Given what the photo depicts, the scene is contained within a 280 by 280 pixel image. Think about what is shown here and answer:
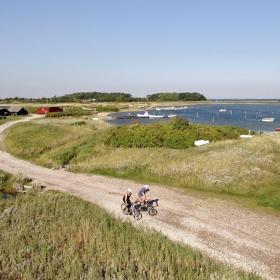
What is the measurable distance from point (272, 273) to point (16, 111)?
123 m

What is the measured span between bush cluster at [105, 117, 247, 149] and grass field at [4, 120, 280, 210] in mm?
2285

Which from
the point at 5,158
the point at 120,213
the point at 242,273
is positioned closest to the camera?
the point at 242,273

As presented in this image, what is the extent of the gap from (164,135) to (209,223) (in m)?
30.2

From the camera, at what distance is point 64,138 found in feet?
225

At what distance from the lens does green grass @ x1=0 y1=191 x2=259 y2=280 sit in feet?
56.2

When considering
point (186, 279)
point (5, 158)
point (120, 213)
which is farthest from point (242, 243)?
point (5, 158)

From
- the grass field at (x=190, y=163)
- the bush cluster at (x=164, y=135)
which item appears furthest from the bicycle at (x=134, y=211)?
the bush cluster at (x=164, y=135)

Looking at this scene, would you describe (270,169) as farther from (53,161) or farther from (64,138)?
(64,138)

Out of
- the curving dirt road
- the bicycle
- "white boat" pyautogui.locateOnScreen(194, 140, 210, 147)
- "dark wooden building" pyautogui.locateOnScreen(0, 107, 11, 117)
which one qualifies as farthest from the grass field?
"dark wooden building" pyautogui.locateOnScreen(0, 107, 11, 117)

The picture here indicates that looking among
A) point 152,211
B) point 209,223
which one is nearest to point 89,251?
point 152,211

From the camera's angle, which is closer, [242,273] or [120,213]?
[242,273]

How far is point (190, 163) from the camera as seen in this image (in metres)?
40.9

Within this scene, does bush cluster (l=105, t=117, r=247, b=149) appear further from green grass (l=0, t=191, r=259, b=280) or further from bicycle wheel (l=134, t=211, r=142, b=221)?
green grass (l=0, t=191, r=259, b=280)

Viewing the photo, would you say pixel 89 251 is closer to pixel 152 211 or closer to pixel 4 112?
pixel 152 211
